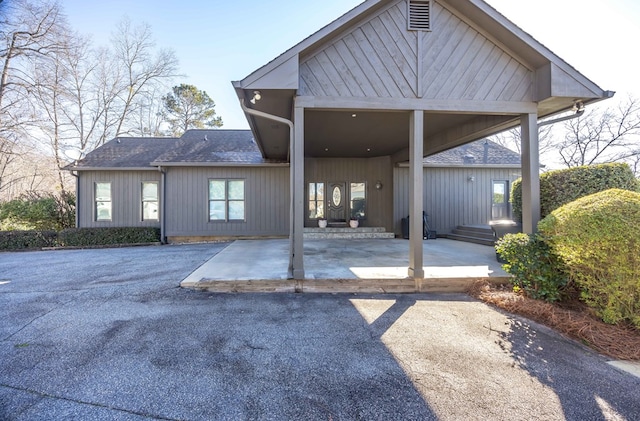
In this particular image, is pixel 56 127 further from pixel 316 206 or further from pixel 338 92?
pixel 338 92

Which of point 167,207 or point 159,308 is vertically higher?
point 167,207

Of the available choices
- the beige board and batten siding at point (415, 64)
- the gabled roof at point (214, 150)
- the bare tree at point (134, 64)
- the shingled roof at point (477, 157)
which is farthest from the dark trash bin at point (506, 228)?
the bare tree at point (134, 64)

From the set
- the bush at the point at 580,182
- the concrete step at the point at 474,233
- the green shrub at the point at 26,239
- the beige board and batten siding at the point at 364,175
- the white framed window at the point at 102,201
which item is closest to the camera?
the bush at the point at 580,182

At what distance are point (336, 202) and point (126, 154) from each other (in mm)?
8243

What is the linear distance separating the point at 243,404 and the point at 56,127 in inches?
762

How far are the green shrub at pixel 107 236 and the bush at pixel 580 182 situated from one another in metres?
10.7

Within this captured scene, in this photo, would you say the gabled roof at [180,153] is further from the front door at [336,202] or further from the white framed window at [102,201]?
the front door at [336,202]

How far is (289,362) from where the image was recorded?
2.32 metres

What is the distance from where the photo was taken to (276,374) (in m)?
2.15

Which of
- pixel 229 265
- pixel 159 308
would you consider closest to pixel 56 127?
pixel 229 265

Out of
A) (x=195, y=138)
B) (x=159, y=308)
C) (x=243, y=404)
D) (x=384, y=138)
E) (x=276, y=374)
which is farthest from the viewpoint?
(x=195, y=138)

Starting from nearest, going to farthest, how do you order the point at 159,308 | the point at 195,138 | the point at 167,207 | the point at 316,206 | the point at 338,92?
the point at 159,308 < the point at 338,92 < the point at 167,207 < the point at 316,206 < the point at 195,138

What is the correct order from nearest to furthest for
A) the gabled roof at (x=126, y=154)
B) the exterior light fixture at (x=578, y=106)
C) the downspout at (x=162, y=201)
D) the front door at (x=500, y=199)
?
the exterior light fixture at (x=578, y=106) → the downspout at (x=162, y=201) → the gabled roof at (x=126, y=154) → the front door at (x=500, y=199)

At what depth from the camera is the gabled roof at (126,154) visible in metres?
9.75
